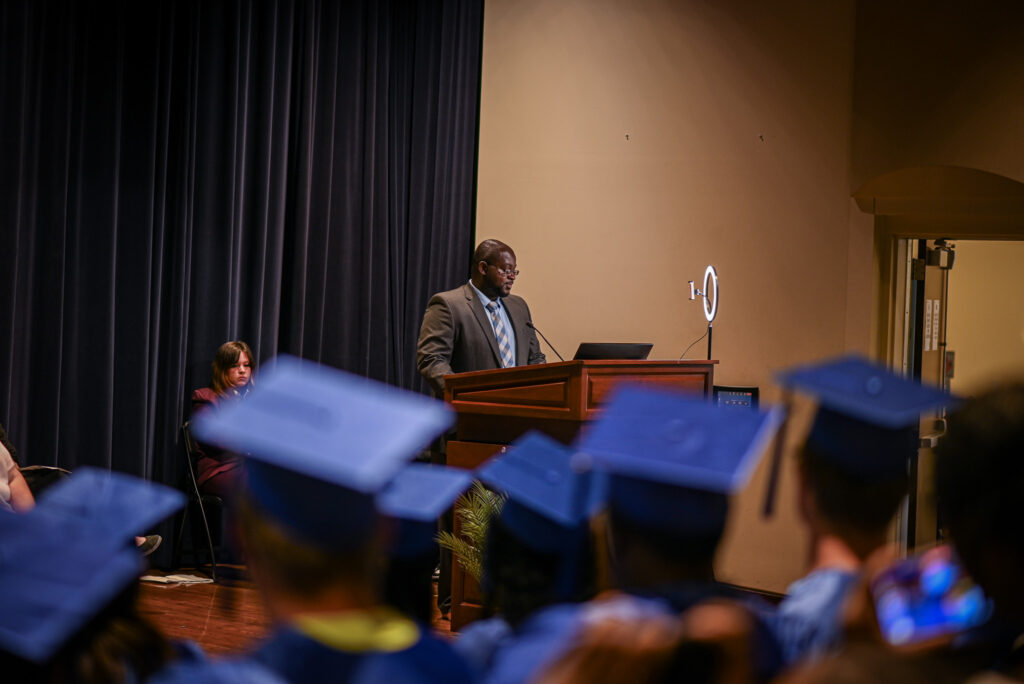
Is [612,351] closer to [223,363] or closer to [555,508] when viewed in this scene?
[223,363]

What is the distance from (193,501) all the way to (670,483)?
505 cm

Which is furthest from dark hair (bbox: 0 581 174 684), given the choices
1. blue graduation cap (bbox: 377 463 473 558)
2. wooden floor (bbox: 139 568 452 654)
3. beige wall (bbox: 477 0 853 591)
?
beige wall (bbox: 477 0 853 591)

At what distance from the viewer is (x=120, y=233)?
218 inches

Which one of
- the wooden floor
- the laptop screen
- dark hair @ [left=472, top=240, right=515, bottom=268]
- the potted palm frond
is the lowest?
the wooden floor

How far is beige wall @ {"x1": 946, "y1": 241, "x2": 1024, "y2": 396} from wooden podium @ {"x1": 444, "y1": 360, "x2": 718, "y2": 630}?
4911 mm

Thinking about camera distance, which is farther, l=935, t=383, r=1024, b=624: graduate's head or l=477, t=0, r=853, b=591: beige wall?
l=477, t=0, r=853, b=591: beige wall

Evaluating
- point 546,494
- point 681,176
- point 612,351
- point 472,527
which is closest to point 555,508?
point 546,494

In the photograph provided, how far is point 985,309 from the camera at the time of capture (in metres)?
8.47

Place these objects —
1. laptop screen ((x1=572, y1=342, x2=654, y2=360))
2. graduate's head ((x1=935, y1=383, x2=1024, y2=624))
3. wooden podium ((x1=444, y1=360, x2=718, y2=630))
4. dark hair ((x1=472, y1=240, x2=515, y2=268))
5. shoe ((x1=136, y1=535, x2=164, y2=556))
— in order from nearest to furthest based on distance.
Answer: graduate's head ((x1=935, y1=383, x2=1024, y2=624)) → wooden podium ((x1=444, y1=360, x2=718, y2=630)) → laptop screen ((x1=572, y1=342, x2=654, y2=360)) → shoe ((x1=136, y1=535, x2=164, y2=556)) → dark hair ((x1=472, y1=240, x2=515, y2=268))

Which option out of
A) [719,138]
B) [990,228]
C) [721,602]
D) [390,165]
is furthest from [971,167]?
[721,602]

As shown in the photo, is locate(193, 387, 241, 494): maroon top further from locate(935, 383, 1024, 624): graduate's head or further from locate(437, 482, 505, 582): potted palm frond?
locate(935, 383, 1024, 624): graduate's head

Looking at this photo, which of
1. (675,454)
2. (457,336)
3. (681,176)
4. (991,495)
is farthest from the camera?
(681,176)

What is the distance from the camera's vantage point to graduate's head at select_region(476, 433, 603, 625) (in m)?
1.38

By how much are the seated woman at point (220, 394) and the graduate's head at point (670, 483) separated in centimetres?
457
